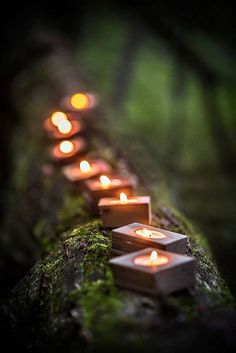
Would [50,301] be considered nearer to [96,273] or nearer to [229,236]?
[96,273]

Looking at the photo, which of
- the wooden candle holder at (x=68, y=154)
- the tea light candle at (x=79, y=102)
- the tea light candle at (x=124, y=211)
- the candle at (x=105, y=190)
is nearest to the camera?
the tea light candle at (x=124, y=211)

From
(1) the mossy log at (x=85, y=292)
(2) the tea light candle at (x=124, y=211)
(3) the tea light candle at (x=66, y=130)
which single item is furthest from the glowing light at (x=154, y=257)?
(3) the tea light candle at (x=66, y=130)

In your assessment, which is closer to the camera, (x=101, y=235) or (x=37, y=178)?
(x=101, y=235)

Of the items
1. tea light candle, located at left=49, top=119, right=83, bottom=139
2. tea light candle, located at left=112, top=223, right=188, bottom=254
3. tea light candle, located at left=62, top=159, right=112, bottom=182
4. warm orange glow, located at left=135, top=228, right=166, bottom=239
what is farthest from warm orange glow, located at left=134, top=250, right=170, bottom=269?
tea light candle, located at left=49, top=119, right=83, bottom=139

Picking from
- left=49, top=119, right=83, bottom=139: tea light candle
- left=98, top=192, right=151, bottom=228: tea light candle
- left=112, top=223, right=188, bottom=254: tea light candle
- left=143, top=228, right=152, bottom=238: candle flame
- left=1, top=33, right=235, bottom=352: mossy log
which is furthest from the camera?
left=49, top=119, right=83, bottom=139: tea light candle

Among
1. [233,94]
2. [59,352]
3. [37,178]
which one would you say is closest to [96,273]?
[59,352]

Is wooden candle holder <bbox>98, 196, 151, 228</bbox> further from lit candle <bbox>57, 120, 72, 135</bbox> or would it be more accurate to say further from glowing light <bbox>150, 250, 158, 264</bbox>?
lit candle <bbox>57, 120, 72, 135</bbox>

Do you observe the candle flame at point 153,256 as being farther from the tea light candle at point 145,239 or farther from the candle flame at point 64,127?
the candle flame at point 64,127
